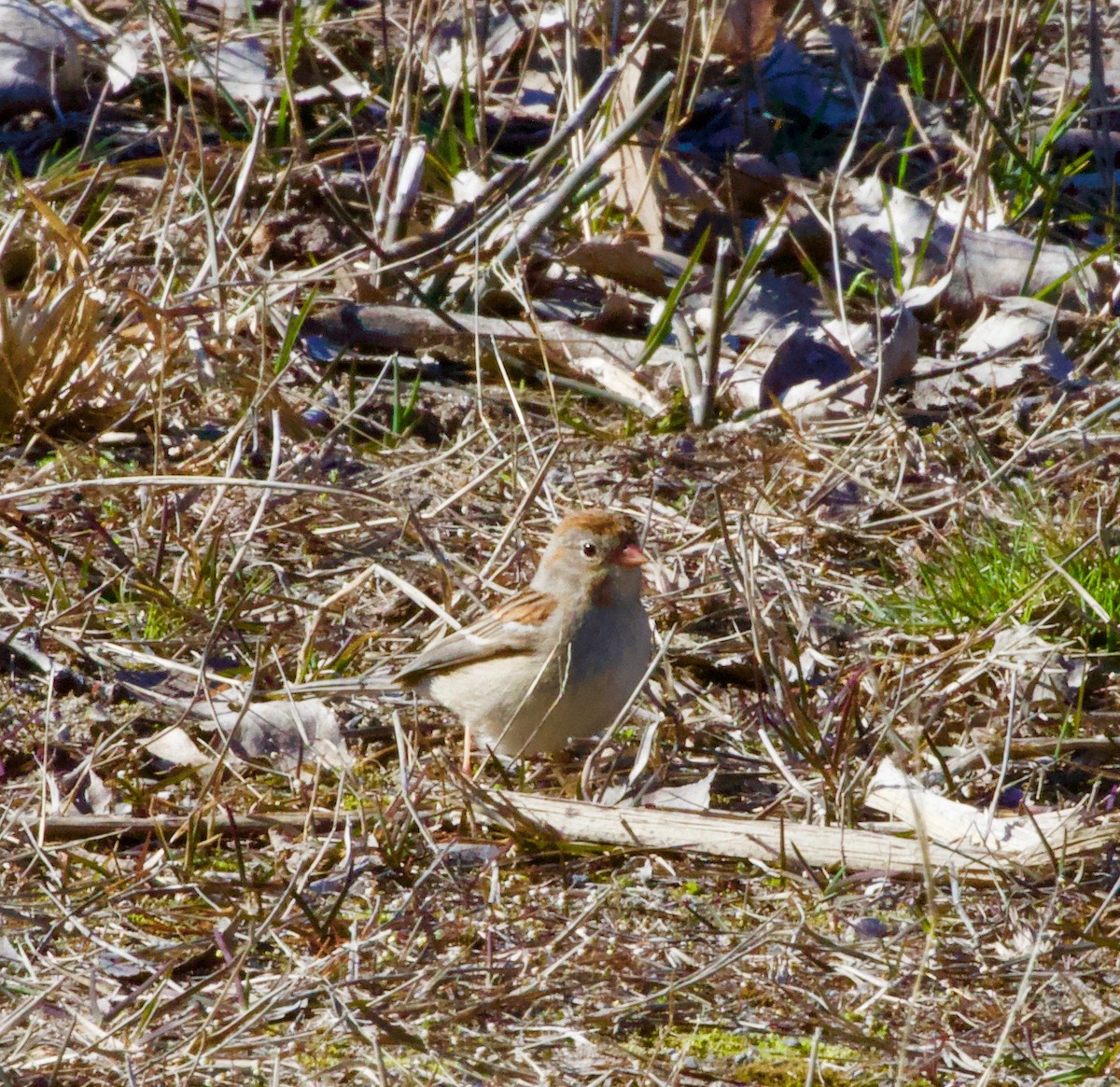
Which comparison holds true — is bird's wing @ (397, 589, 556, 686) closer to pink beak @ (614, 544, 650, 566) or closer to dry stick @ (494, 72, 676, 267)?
pink beak @ (614, 544, 650, 566)

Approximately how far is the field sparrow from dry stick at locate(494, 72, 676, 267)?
1.50m

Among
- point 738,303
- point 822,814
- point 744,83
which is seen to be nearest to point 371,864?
point 822,814

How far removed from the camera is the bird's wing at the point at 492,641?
3625mm

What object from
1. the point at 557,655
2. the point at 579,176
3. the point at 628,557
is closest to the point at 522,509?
the point at 628,557

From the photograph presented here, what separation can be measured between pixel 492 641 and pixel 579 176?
203cm

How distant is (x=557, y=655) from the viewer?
3.58 meters

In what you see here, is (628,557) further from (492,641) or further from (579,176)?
(579,176)

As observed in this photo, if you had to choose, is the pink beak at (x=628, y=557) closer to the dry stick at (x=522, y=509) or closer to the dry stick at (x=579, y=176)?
the dry stick at (x=522, y=509)

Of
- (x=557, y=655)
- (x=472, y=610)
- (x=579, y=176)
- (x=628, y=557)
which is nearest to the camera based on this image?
(x=557, y=655)

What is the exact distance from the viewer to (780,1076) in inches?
99.3

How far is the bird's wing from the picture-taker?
3625mm

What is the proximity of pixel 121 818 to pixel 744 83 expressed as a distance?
4.26 m

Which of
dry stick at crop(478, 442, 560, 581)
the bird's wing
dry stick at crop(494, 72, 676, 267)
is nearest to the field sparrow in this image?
the bird's wing

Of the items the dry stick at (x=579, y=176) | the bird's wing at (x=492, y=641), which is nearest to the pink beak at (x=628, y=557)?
the bird's wing at (x=492, y=641)
